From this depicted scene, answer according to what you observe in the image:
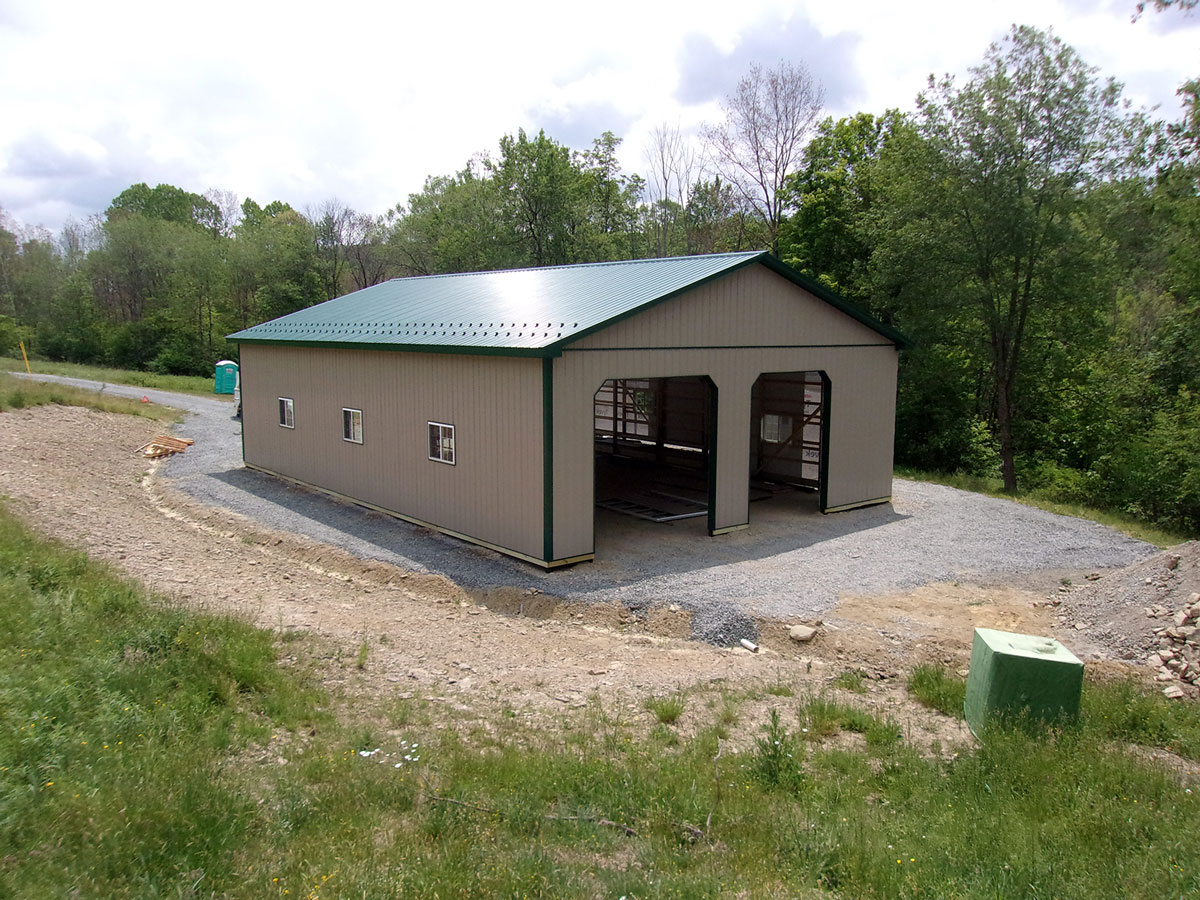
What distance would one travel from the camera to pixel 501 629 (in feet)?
33.9

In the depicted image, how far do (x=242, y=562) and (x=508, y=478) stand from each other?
14.4 feet

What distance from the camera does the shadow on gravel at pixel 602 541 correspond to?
39.5 feet

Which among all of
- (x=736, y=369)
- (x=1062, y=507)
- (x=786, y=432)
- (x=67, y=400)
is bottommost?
(x=1062, y=507)

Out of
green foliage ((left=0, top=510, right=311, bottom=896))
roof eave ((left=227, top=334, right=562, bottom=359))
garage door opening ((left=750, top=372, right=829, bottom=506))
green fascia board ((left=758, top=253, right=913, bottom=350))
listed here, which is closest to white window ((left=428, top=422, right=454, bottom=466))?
roof eave ((left=227, top=334, right=562, bottom=359))

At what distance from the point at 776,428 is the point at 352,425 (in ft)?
30.5

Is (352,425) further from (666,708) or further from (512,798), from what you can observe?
(512,798)

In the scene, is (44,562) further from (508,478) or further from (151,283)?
(151,283)

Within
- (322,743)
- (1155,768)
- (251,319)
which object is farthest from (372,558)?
(251,319)

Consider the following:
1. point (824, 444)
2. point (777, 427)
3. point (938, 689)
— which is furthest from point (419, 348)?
point (938, 689)

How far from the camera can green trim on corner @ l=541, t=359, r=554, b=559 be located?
11820mm

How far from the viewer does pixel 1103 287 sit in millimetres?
22109

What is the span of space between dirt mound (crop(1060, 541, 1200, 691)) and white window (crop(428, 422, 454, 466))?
922 centimetres

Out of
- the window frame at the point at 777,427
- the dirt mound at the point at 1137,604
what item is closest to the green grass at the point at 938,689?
the dirt mound at the point at 1137,604

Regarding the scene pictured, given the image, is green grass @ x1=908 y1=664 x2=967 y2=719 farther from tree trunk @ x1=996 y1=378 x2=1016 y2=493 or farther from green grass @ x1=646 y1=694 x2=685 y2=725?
tree trunk @ x1=996 y1=378 x2=1016 y2=493
